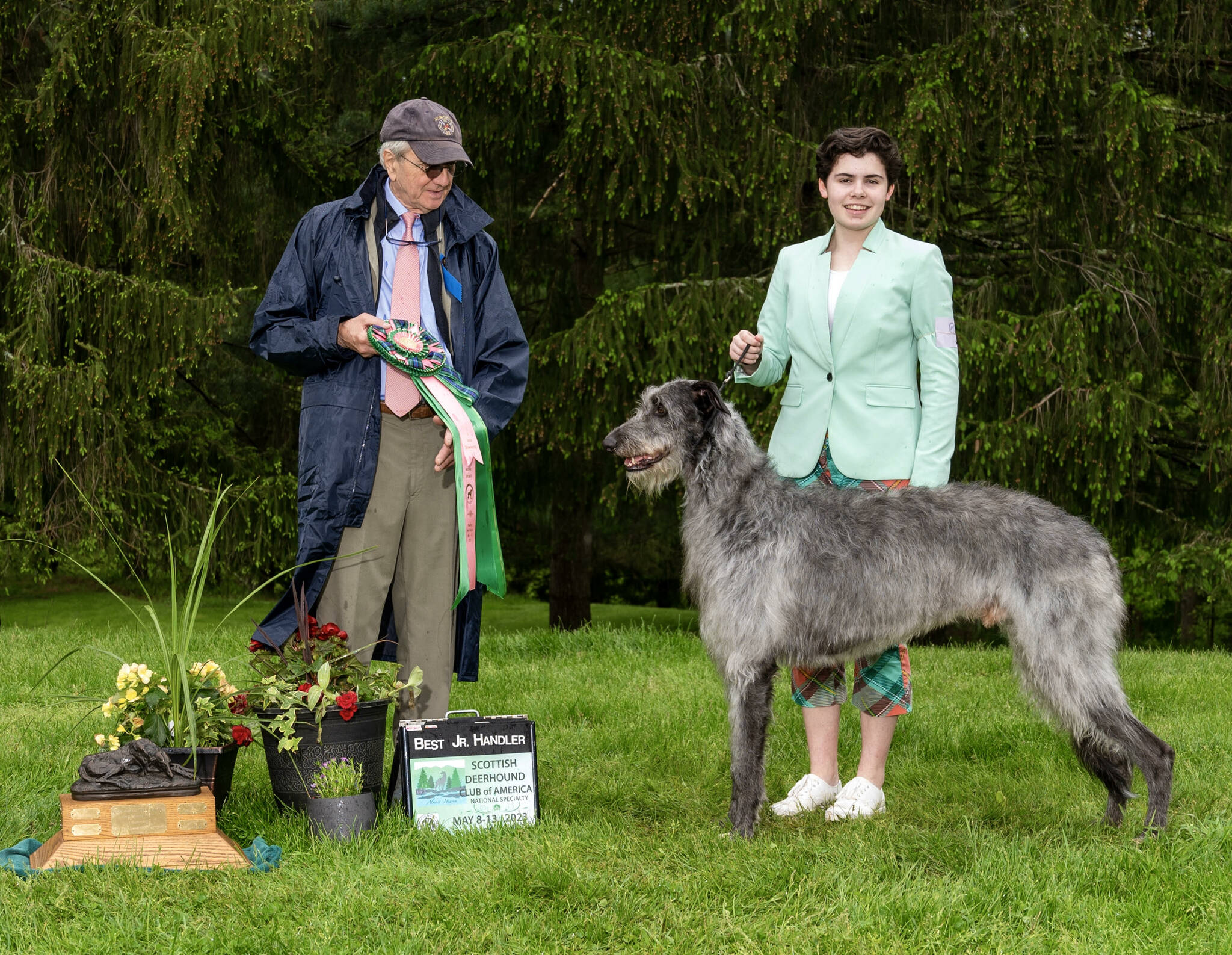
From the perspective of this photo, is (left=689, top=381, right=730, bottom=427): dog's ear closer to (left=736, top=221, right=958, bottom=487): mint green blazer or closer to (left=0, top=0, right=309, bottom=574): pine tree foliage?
(left=736, top=221, right=958, bottom=487): mint green blazer

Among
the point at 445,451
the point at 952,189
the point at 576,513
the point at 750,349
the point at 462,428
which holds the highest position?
the point at 952,189

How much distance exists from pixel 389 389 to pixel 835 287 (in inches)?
66.9

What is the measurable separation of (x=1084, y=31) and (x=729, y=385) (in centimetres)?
357

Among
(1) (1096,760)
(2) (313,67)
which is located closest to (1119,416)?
(1) (1096,760)

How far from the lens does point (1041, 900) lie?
10.6 feet

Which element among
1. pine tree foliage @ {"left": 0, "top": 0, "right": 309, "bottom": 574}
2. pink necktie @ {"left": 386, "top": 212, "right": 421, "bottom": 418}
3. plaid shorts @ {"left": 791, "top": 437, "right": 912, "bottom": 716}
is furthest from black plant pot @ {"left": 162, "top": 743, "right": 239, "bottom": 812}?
pine tree foliage @ {"left": 0, "top": 0, "right": 309, "bottom": 574}

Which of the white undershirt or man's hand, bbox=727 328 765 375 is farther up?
the white undershirt

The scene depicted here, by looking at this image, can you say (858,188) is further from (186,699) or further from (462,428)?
(186,699)

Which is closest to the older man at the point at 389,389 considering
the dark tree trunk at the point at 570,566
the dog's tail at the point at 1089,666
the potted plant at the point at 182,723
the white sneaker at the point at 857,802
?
the potted plant at the point at 182,723

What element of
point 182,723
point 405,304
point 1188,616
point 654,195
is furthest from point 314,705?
point 1188,616

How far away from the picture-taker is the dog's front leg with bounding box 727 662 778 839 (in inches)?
153

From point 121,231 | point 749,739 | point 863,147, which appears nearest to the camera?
point 749,739

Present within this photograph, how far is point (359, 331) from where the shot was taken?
3.95 metres

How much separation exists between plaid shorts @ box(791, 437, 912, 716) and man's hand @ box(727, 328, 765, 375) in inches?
17.0
